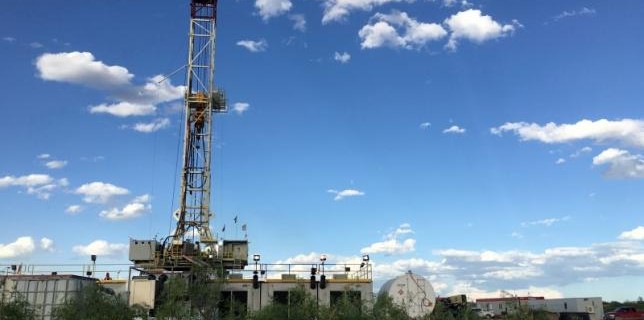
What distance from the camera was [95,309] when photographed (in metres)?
34.7

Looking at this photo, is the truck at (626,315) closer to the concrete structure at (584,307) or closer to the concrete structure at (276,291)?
the concrete structure at (584,307)

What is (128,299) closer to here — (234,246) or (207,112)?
(234,246)

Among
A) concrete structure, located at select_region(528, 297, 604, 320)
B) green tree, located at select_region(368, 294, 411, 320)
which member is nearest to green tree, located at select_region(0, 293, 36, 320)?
green tree, located at select_region(368, 294, 411, 320)

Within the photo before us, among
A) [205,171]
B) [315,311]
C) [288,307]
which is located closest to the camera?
[315,311]

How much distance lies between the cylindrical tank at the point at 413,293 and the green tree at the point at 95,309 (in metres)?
18.9

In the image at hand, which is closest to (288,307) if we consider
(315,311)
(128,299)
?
(315,311)

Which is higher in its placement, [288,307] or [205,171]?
[205,171]

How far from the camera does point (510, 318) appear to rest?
35781 millimetres

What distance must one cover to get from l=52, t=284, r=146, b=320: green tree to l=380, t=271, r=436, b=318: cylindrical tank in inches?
745

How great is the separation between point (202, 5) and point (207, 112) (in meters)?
13.8

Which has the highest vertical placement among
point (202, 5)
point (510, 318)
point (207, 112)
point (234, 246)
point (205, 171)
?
point (202, 5)

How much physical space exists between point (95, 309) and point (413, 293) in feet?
76.4

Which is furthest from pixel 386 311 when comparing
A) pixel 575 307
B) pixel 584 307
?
pixel 575 307

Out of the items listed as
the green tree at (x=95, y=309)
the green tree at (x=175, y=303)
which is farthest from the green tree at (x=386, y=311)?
the green tree at (x=95, y=309)
